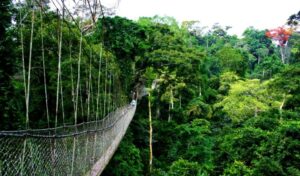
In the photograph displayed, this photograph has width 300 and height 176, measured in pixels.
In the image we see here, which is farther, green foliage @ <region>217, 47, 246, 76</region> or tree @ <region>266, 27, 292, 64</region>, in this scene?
tree @ <region>266, 27, 292, 64</region>

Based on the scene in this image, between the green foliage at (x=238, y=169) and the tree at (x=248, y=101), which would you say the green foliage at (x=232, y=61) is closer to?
the tree at (x=248, y=101)

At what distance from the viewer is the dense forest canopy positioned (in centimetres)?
519

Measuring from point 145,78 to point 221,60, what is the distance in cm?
879

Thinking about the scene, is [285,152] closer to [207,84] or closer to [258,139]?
[258,139]

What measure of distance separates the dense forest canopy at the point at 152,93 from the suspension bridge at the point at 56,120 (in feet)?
0.11

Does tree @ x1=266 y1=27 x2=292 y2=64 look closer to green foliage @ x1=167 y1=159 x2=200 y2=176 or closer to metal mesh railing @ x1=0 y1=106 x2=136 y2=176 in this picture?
green foliage @ x1=167 y1=159 x2=200 y2=176

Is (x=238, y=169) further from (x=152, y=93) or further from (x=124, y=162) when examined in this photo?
(x=152, y=93)

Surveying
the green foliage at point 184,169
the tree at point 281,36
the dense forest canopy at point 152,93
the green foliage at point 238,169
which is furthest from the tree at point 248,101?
the tree at point 281,36

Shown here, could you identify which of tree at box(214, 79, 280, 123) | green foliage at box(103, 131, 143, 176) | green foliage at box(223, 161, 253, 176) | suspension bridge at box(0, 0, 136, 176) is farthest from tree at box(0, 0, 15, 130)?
tree at box(214, 79, 280, 123)

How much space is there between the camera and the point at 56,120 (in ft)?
8.81

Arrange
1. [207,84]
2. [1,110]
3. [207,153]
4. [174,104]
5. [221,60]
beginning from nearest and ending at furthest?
[1,110] → [207,153] → [174,104] → [207,84] → [221,60]

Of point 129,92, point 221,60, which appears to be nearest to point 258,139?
point 129,92

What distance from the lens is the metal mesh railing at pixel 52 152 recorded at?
176 centimetres

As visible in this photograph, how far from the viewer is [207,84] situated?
1767 centimetres
